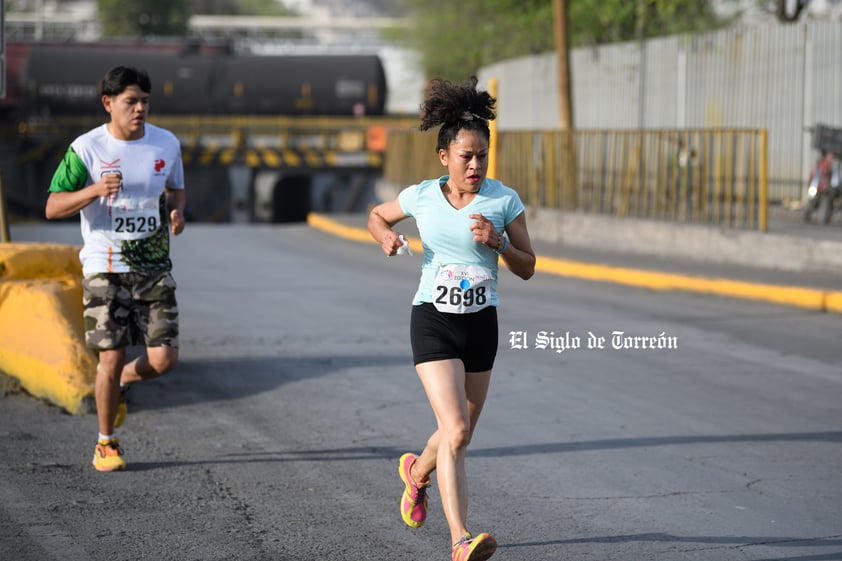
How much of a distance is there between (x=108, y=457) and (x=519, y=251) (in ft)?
8.77

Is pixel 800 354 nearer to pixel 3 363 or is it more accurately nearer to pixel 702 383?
pixel 702 383

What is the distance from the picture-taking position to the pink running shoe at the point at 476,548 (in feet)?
15.8

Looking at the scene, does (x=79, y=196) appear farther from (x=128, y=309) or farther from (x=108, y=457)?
(x=108, y=457)

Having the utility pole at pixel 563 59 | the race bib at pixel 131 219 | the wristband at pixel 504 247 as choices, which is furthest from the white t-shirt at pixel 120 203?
the utility pole at pixel 563 59

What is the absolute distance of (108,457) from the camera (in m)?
6.88

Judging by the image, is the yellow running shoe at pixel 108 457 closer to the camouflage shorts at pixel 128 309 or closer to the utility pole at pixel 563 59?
the camouflage shorts at pixel 128 309

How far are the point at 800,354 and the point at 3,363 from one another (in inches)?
238

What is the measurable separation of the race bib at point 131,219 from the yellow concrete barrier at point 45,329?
5.33ft

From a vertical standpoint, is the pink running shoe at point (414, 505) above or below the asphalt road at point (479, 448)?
above

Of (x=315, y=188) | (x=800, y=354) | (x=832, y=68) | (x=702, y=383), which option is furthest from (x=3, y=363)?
(x=315, y=188)

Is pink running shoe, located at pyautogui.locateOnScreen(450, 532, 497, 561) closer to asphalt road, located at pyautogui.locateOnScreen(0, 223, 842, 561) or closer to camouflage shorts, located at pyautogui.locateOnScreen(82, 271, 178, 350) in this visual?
asphalt road, located at pyautogui.locateOnScreen(0, 223, 842, 561)

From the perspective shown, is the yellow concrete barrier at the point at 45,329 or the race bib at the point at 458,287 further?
the yellow concrete barrier at the point at 45,329

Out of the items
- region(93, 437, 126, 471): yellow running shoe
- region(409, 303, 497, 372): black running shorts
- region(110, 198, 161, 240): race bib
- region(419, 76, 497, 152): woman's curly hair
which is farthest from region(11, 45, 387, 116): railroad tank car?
region(409, 303, 497, 372): black running shorts

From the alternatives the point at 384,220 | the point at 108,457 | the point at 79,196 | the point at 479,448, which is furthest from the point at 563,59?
the point at 384,220
